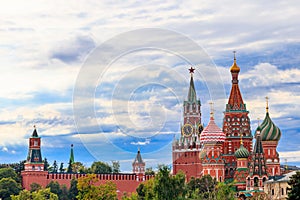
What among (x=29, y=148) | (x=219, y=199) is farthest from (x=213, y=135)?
(x=219, y=199)

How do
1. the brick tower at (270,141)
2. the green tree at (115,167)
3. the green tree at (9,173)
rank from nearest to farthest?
1. the brick tower at (270,141)
2. the green tree at (9,173)
3. the green tree at (115,167)

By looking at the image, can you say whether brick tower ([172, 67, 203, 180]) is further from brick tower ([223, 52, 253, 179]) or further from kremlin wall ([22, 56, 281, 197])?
brick tower ([223, 52, 253, 179])

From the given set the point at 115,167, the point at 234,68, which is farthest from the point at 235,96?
the point at 115,167

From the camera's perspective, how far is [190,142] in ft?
290

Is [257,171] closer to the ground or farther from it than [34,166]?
closer to the ground

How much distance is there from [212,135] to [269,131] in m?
5.82

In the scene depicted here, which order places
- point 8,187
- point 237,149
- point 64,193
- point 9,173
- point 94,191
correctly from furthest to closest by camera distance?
point 9,173 → point 64,193 → point 8,187 → point 237,149 → point 94,191

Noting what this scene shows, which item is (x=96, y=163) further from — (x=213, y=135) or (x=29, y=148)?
(x=213, y=135)

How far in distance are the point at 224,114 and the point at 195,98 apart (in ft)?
41.1

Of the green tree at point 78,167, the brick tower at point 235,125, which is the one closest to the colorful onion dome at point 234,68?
the brick tower at point 235,125

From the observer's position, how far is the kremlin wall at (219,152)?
7131 cm

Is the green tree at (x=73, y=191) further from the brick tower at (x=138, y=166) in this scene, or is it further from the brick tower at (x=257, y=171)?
the brick tower at (x=257, y=171)

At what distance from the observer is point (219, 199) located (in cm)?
4944

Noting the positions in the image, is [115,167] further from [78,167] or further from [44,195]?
[44,195]
